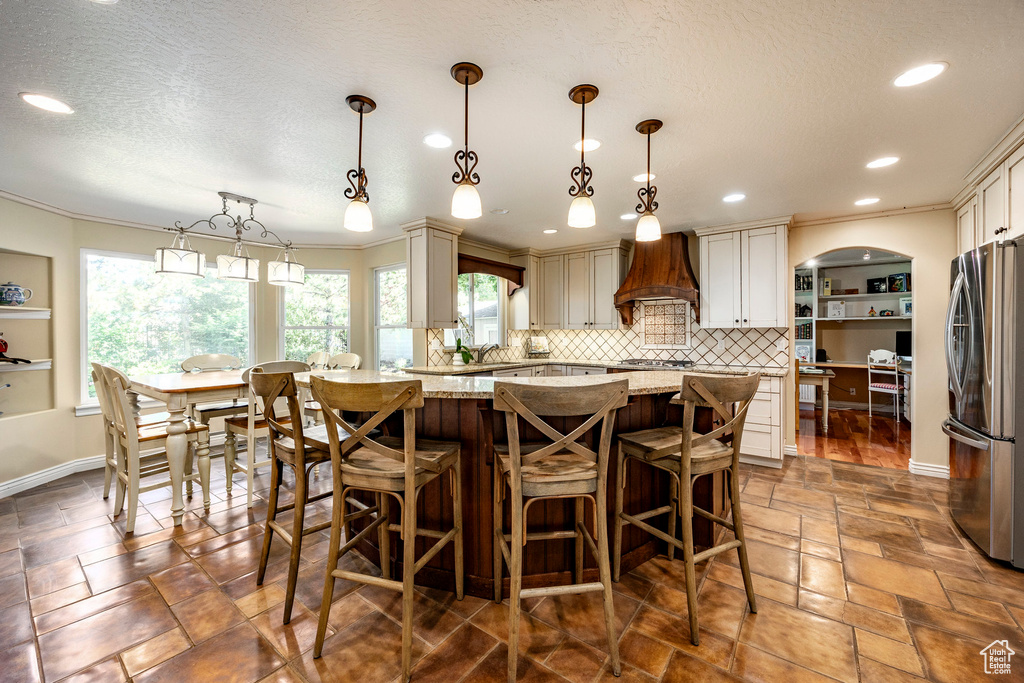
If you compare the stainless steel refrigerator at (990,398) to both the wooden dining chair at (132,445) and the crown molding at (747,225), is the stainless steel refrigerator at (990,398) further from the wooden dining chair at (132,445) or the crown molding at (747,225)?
the wooden dining chair at (132,445)

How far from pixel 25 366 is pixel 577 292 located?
215 inches

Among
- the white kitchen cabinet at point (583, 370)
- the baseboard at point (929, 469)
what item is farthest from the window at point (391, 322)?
→ the baseboard at point (929, 469)

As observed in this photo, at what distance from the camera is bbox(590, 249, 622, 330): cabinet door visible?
5.22 metres

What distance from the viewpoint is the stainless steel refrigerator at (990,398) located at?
221 cm

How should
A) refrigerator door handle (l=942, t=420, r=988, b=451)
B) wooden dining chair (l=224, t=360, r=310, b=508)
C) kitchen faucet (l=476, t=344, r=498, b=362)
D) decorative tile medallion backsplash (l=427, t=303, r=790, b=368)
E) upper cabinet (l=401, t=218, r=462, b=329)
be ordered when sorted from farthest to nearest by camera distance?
kitchen faucet (l=476, t=344, r=498, b=362) → decorative tile medallion backsplash (l=427, t=303, r=790, b=368) → upper cabinet (l=401, t=218, r=462, b=329) → wooden dining chair (l=224, t=360, r=310, b=508) → refrigerator door handle (l=942, t=420, r=988, b=451)

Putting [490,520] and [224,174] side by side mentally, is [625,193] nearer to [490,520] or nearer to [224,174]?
[490,520]

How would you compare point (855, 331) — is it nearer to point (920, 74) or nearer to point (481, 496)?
point (920, 74)

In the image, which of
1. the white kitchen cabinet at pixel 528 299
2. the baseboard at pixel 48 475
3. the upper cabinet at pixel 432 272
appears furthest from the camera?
the white kitchen cabinet at pixel 528 299

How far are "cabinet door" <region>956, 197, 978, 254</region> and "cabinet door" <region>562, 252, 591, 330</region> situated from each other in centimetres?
338

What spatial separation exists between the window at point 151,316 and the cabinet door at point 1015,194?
6.43 metres

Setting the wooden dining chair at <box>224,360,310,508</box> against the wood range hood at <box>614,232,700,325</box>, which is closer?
the wooden dining chair at <box>224,360,310,508</box>

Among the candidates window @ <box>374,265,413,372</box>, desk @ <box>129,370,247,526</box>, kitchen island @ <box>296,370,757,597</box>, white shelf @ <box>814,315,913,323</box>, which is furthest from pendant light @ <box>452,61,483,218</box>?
white shelf @ <box>814,315,913,323</box>

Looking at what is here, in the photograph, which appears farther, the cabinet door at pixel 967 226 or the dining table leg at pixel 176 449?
the cabinet door at pixel 967 226

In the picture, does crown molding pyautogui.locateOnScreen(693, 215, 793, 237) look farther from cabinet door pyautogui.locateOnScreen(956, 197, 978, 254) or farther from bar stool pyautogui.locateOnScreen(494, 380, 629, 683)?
bar stool pyautogui.locateOnScreen(494, 380, 629, 683)
